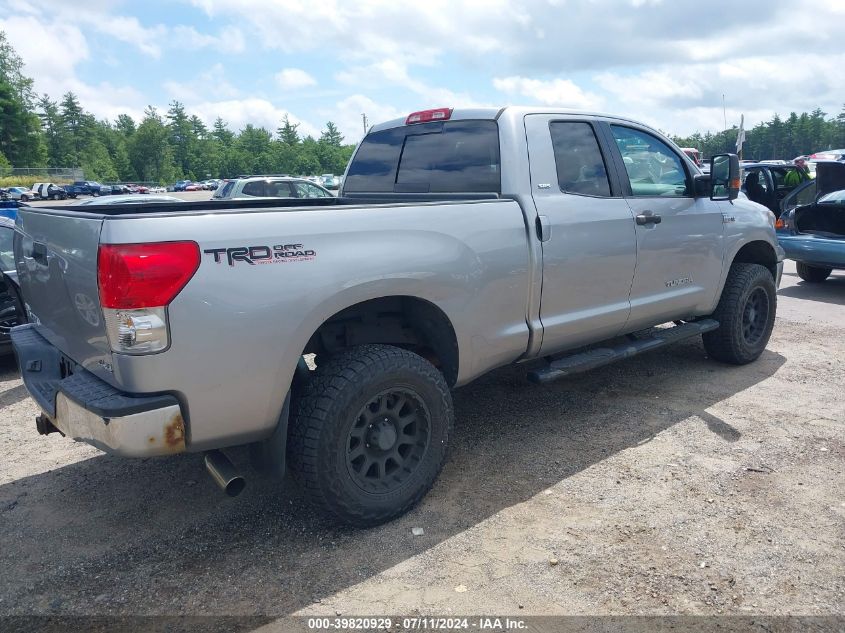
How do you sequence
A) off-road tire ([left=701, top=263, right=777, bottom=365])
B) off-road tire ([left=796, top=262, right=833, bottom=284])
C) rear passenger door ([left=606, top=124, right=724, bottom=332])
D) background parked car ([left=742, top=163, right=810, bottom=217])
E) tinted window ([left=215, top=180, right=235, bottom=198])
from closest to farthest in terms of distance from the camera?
rear passenger door ([left=606, top=124, right=724, bottom=332]) → off-road tire ([left=701, top=263, right=777, bottom=365]) → off-road tire ([left=796, top=262, right=833, bottom=284]) → background parked car ([left=742, top=163, right=810, bottom=217]) → tinted window ([left=215, top=180, right=235, bottom=198])

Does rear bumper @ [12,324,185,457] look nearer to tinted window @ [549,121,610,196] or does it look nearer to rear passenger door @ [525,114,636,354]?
rear passenger door @ [525,114,636,354]

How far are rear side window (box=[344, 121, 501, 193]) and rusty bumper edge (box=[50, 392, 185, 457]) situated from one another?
7.18ft

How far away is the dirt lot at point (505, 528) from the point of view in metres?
2.65

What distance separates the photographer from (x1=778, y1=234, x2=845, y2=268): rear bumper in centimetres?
856

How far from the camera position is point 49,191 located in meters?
52.1

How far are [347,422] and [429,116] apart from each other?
226 cm

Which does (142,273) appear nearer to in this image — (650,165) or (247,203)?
(247,203)

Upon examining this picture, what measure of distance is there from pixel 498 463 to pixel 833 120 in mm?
130714

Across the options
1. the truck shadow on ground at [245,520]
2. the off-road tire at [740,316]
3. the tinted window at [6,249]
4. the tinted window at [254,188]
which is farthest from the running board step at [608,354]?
the tinted window at [254,188]

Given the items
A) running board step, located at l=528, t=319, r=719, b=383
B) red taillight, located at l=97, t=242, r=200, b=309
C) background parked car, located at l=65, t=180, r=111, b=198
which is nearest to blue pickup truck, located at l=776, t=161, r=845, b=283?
running board step, located at l=528, t=319, r=719, b=383

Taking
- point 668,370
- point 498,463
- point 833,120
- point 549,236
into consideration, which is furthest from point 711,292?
point 833,120

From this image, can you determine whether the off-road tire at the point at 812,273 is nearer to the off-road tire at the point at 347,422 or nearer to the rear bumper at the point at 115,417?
the off-road tire at the point at 347,422

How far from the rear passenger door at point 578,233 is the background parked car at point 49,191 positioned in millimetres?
56142

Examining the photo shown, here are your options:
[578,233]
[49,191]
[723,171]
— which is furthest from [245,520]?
[49,191]
